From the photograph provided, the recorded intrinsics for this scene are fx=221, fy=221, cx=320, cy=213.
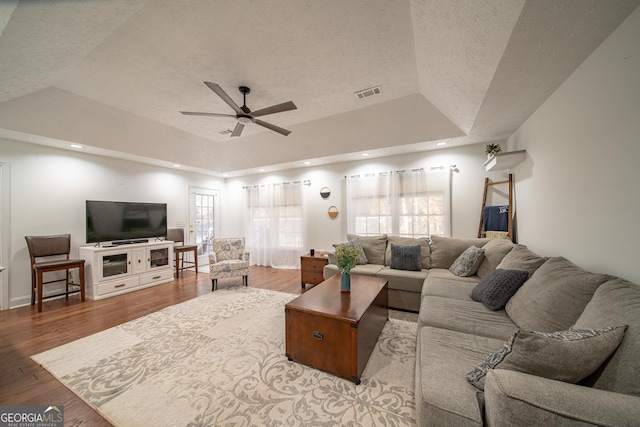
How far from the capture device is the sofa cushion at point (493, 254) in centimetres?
260

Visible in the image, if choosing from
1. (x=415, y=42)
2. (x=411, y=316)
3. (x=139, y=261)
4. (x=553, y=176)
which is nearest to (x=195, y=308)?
(x=139, y=261)

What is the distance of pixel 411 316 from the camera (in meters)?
2.82

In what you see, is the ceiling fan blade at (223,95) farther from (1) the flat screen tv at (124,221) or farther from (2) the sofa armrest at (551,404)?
(1) the flat screen tv at (124,221)

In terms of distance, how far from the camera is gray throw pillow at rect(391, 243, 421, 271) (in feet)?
10.8

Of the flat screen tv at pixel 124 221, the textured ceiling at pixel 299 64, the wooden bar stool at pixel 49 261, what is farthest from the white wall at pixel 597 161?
the flat screen tv at pixel 124 221

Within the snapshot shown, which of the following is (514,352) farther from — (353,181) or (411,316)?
(353,181)

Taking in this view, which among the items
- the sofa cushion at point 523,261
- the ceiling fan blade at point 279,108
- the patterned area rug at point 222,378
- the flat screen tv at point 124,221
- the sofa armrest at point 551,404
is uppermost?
the ceiling fan blade at point 279,108

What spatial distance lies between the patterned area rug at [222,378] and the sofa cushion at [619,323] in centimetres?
99

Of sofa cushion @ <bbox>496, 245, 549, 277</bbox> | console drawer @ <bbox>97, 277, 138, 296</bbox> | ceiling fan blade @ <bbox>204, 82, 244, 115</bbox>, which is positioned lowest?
console drawer @ <bbox>97, 277, 138, 296</bbox>

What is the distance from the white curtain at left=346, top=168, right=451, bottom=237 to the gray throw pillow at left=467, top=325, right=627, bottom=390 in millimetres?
3176

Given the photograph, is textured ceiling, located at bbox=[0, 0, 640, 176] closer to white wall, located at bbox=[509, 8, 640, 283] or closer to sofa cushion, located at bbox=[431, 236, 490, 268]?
A: white wall, located at bbox=[509, 8, 640, 283]

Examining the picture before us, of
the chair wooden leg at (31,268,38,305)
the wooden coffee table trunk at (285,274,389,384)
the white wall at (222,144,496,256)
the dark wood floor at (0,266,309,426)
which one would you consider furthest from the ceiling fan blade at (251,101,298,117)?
the chair wooden leg at (31,268,38,305)

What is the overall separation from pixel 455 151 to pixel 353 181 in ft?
6.23

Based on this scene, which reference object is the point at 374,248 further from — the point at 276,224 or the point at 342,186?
the point at 276,224
